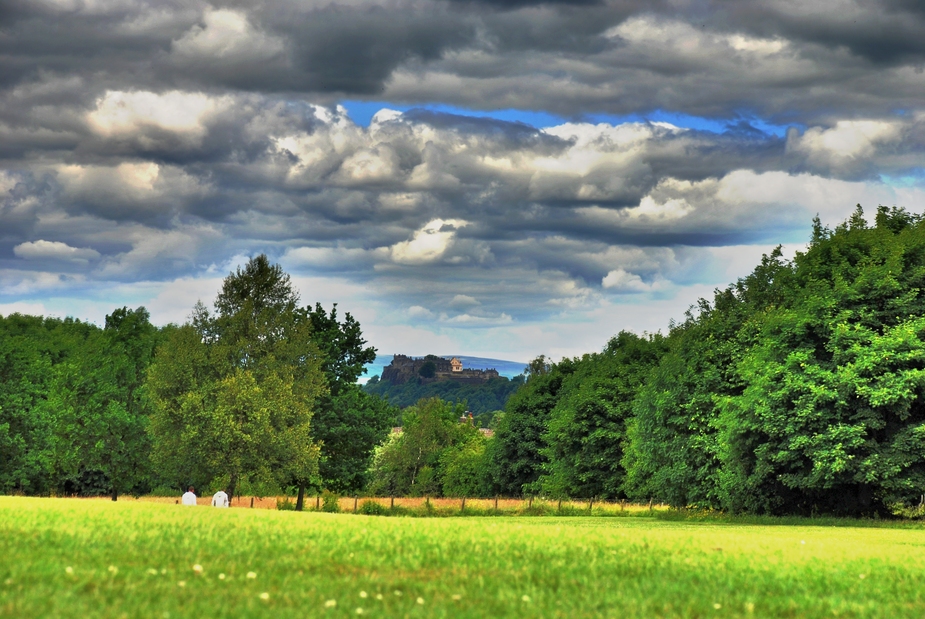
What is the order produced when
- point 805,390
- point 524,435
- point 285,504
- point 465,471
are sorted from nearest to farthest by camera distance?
point 805,390, point 285,504, point 524,435, point 465,471

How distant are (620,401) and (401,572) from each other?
75713 mm

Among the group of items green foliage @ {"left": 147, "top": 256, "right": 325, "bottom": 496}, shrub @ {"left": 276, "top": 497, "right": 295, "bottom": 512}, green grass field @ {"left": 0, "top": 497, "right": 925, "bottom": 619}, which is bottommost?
shrub @ {"left": 276, "top": 497, "right": 295, "bottom": 512}

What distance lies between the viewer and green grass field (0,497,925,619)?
39.3 feet

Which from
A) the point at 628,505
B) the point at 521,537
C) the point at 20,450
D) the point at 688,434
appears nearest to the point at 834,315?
the point at 688,434

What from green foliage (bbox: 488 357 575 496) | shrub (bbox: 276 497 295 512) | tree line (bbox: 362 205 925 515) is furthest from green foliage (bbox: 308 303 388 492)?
green foliage (bbox: 488 357 575 496)

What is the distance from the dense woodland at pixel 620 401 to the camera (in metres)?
47.5

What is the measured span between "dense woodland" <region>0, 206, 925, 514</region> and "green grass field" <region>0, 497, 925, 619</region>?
29182 mm

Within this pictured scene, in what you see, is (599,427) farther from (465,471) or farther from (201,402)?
(201,402)

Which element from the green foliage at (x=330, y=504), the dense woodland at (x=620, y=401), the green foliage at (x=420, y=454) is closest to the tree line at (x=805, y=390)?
the dense woodland at (x=620, y=401)

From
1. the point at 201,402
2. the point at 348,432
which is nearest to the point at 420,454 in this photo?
the point at 348,432

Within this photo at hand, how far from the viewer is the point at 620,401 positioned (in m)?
88.3

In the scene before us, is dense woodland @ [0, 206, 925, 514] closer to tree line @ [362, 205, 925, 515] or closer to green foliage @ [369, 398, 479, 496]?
tree line @ [362, 205, 925, 515]

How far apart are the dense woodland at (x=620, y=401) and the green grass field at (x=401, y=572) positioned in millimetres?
29182

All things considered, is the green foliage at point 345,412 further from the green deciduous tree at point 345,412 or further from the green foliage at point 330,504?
the green foliage at point 330,504
